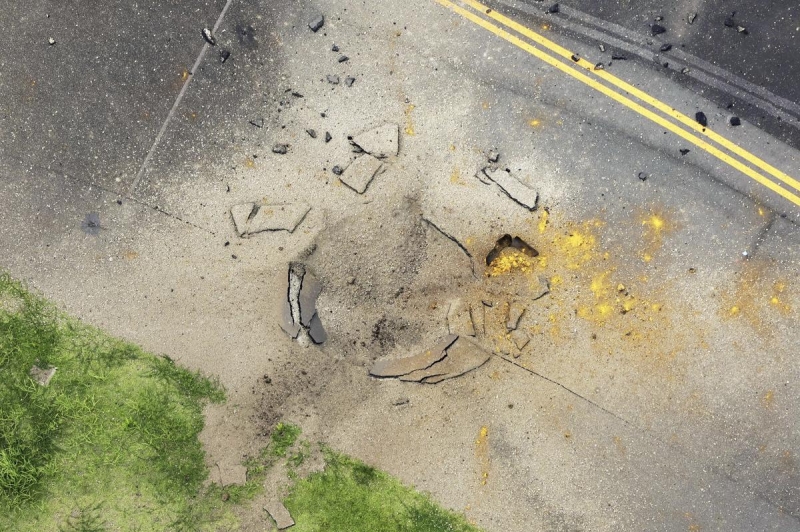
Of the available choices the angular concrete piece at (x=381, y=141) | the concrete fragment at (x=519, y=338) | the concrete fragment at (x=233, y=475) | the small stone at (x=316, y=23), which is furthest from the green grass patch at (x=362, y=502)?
the small stone at (x=316, y=23)

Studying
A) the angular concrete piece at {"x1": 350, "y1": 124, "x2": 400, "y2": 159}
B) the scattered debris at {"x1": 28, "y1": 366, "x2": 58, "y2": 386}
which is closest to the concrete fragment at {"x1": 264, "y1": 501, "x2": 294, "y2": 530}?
the scattered debris at {"x1": 28, "y1": 366, "x2": 58, "y2": 386}

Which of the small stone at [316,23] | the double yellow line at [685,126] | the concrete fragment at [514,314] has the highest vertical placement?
the double yellow line at [685,126]

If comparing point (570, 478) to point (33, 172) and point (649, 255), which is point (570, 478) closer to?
point (649, 255)

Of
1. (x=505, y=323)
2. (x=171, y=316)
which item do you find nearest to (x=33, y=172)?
(x=171, y=316)

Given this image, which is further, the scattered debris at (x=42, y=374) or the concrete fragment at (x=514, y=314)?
the scattered debris at (x=42, y=374)

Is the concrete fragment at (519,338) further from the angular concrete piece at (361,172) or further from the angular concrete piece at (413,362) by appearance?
the angular concrete piece at (361,172)

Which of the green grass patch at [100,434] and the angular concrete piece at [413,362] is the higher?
the angular concrete piece at [413,362]
